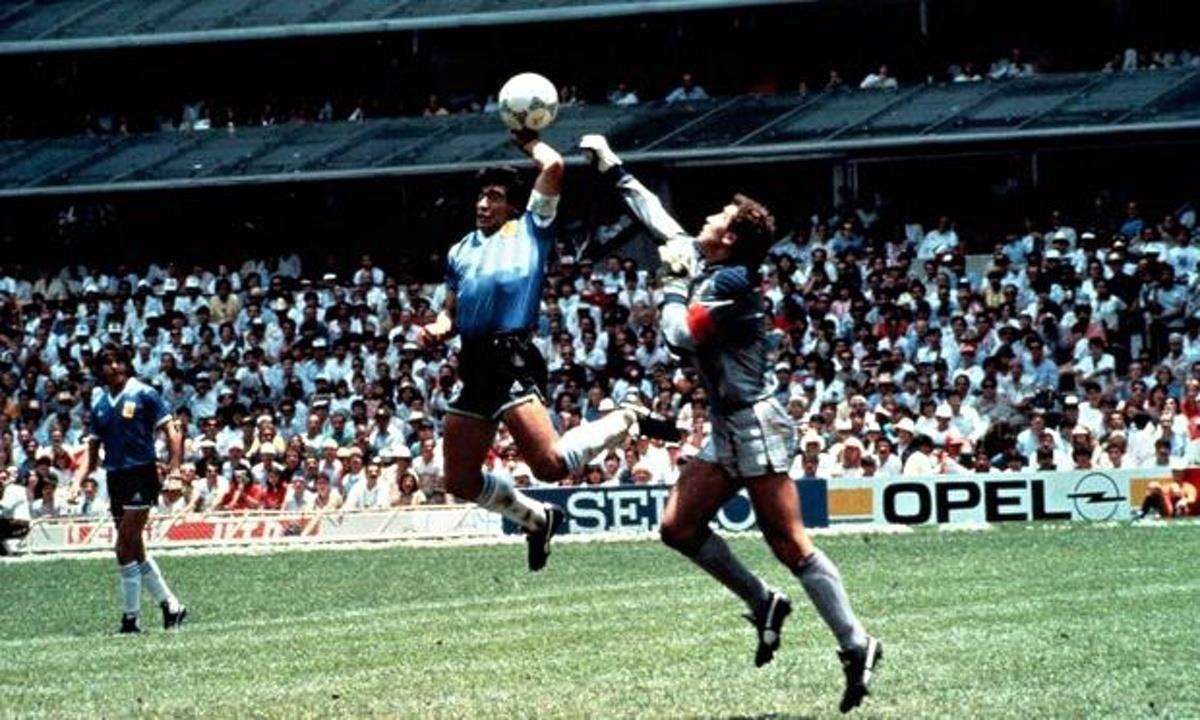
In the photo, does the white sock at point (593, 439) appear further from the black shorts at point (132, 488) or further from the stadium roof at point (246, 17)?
the stadium roof at point (246, 17)

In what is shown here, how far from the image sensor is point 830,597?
34.7 ft

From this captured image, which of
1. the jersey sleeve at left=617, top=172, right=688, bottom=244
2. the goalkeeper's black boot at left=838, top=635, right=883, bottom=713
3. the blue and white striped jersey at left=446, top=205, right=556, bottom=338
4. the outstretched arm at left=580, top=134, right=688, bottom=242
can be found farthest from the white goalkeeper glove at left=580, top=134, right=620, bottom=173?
the goalkeeper's black boot at left=838, top=635, right=883, bottom=713

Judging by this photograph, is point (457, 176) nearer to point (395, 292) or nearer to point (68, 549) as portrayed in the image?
point (395, 292)

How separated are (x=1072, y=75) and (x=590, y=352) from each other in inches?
358

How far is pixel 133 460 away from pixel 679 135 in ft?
65.9

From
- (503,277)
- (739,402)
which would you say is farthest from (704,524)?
(503,277)

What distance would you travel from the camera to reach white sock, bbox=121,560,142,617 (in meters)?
17.6

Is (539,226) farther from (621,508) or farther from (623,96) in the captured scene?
(623,96)

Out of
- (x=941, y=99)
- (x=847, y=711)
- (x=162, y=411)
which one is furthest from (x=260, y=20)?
(x=847, y=711)

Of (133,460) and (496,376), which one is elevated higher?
(496,376)

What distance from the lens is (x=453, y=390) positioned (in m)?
31.2

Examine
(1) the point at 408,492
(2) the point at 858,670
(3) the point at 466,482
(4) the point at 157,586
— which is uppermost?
(3) the point at 466,482

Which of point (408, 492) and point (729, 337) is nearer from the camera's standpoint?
point (729, 337)

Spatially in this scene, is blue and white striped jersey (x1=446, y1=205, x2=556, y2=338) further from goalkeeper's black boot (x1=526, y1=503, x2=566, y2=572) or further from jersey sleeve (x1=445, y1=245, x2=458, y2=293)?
goalkeeper's black boot (x1=526, y1=503, x2=566, y2=572)
